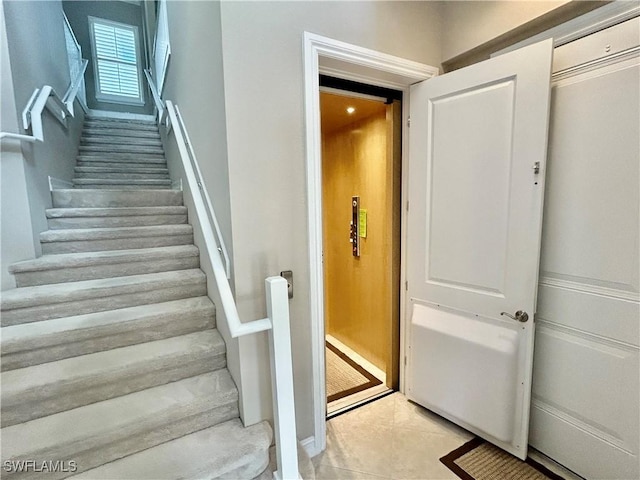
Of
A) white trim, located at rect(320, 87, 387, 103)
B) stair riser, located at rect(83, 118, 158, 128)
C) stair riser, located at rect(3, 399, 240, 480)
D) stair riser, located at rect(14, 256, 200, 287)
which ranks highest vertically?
stair riser, located at rect(83, 118, 158, 128)

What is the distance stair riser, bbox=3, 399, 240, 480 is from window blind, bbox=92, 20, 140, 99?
6.10 meters

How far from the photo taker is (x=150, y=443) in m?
1.39

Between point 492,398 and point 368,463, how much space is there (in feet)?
2.51

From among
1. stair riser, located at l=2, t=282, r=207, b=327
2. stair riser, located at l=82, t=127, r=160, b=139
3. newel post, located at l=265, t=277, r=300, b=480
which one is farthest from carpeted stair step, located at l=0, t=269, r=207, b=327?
stair riser, located at l=82, t=127, r=160, b=139

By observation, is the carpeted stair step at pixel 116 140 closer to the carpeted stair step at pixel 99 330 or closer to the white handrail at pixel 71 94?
the white handrail at pixel 71 94

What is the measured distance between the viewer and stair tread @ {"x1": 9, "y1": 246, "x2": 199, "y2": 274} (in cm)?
184

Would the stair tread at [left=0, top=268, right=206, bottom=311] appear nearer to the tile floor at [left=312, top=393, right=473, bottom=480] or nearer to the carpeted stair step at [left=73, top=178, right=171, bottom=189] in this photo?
the tile floor at [left=312, top=393, right=473, bottom=480]

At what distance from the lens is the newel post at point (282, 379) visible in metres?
1.17

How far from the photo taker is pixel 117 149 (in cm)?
377

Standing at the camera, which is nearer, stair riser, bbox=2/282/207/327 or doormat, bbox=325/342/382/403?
stair riser, bbox=2/282/207/327

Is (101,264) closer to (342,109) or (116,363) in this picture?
(116,363)

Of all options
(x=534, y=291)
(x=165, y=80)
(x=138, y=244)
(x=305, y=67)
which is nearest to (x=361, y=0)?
(x=305, y=67)

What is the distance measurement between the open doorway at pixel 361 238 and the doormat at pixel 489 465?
66 centimetres

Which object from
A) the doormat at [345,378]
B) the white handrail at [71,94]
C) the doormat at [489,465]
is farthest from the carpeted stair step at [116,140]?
the doormat at [489,465]
